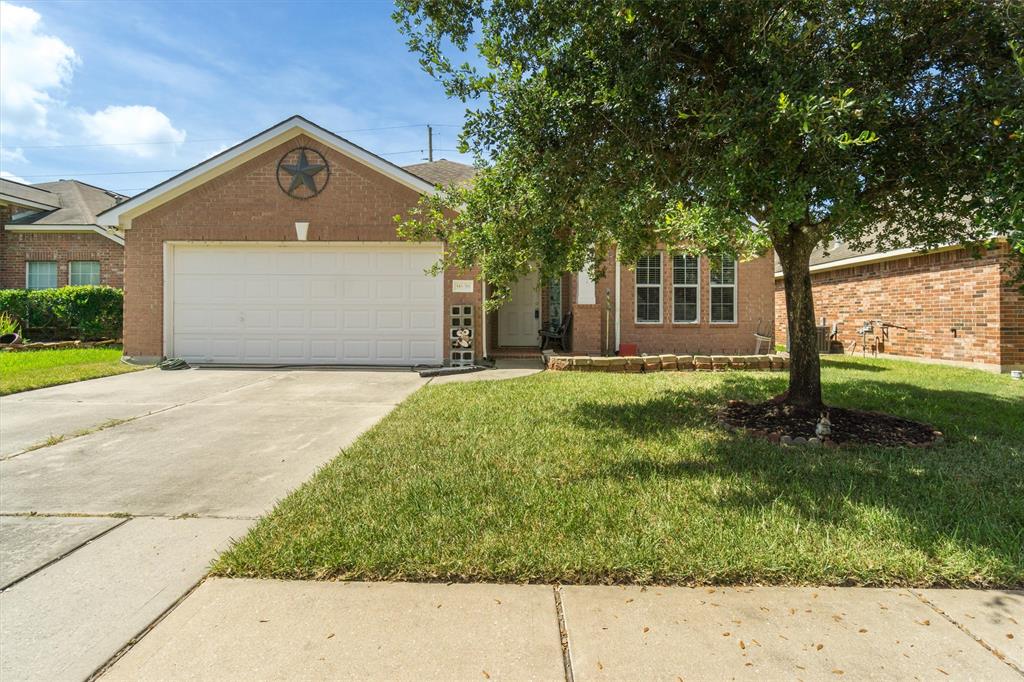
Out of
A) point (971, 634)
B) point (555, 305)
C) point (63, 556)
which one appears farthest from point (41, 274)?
point (971, 634)

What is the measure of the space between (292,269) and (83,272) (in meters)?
11.2

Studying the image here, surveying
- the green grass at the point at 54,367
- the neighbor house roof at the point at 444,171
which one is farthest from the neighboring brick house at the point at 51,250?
the neighbor house roof at the point at 444,171

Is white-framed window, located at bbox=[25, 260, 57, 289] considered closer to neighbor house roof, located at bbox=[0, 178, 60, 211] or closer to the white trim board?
the white trim board

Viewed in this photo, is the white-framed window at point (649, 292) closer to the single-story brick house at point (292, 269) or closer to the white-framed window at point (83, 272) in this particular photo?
the single-story brick house at point (292, 269)

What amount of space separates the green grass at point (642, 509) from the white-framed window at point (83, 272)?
56.5 feet

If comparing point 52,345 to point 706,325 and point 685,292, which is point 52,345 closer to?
point 685,292

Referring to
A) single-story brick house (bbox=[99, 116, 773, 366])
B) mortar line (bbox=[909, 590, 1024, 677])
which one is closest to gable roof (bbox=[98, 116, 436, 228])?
single-story brick house (bbox=[99, 116, 773, 366])

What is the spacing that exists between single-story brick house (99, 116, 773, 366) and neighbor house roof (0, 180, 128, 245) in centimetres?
501

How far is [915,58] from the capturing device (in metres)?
4.48

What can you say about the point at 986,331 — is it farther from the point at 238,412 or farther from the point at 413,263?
the point at 238,412

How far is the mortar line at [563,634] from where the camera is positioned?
2.04 meters

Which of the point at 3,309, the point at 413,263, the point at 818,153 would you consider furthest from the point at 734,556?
the point at 3,309

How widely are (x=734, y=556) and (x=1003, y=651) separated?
1.06 metres

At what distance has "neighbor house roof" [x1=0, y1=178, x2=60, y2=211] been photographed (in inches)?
660
